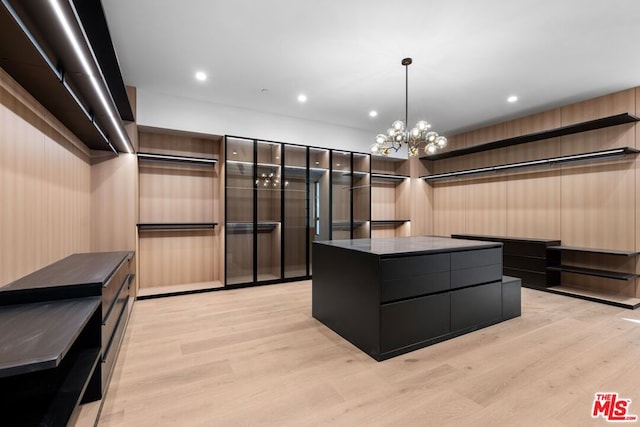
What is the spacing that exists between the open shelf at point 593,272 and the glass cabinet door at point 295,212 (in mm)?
4252

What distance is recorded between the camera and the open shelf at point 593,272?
14.0 feet

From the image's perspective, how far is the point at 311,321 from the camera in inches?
142

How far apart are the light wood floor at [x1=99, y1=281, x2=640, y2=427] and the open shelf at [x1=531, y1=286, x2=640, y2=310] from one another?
0.48 m

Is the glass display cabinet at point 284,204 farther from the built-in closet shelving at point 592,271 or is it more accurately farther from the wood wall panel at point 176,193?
the built-in closet shelving at point 592,271

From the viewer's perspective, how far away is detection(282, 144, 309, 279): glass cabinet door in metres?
5.68

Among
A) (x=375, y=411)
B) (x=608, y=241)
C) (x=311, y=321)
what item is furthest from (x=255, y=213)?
(x=608, y=241)

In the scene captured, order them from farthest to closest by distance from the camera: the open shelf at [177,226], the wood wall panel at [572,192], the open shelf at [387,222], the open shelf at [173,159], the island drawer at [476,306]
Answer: the open shelf at [387,222], the open shelf at [177,226], the open shelf at [173,159], the wood wall panel at [572,192], the island drawer at [476,306]

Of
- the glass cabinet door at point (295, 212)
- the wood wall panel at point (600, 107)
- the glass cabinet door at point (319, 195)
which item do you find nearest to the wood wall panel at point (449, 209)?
the wood wall panel at point (600, 107)

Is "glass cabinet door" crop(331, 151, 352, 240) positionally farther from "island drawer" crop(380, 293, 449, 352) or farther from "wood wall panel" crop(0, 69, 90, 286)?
"wood wall panel" crop(0, 69, 90, 286)

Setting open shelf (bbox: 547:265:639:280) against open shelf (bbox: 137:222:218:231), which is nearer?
open shelf (bbox: 547:265:639:280)

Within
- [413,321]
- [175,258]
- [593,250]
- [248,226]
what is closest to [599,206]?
[593,250]

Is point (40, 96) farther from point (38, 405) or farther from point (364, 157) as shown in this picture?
point (364, 157)

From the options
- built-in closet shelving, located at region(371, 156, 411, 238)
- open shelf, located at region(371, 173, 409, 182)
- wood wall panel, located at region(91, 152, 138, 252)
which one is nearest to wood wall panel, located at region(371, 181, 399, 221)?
built-in closet shelving, located at region(371, 156, 411, 238)

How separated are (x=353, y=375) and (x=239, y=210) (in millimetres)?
3552
